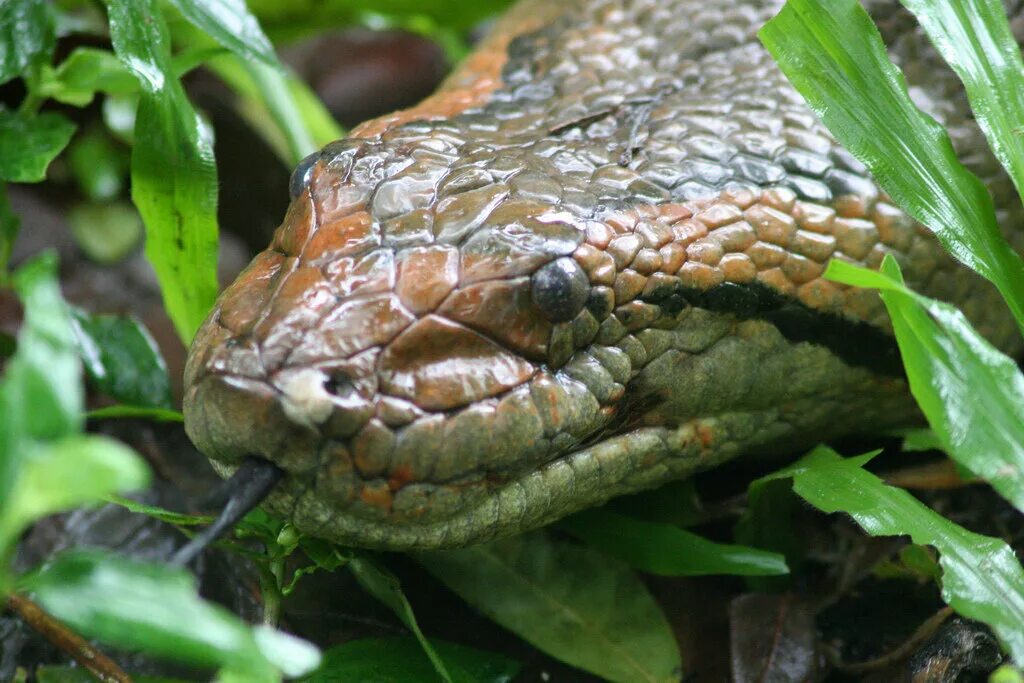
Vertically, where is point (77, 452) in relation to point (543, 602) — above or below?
above

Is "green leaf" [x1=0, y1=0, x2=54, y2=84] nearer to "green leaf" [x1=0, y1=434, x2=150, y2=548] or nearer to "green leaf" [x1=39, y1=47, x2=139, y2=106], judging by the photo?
"green leaf" [x1=39, y1=47, x2=139, y2=106]

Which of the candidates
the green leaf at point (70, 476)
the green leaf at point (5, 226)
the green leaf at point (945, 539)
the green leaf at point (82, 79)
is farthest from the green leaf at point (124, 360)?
the green leaf at point (945, 539)

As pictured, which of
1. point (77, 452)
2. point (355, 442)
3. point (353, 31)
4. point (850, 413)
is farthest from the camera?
point (353, 31)

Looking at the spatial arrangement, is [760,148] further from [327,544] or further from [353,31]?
[353,31]

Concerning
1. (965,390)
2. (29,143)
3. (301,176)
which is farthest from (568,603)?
(29,143)

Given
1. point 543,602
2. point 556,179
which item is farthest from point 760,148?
point 543,602

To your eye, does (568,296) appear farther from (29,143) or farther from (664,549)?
(29,143)

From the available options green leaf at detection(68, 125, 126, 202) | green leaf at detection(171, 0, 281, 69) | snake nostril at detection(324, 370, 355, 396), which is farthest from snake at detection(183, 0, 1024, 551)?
green leaf at detection(68, 125, 126, 202)

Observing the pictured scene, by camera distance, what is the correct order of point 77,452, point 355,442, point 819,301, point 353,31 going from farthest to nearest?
1. point 353,31
2. point 819,301
3. point 355,442
4. point 77,452
